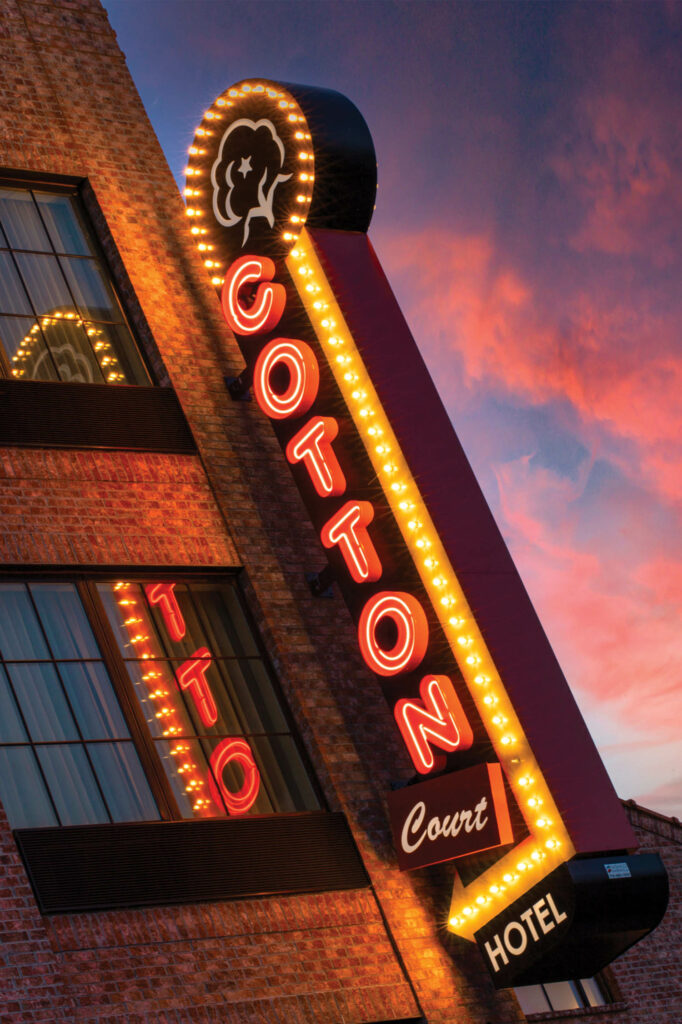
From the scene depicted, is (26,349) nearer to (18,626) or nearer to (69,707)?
(18,626)

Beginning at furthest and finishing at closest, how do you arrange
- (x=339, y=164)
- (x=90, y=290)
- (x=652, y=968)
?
(x=652, y=968) < (x=90, y=290) < (x=339, y=164)

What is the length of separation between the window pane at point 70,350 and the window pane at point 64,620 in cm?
270

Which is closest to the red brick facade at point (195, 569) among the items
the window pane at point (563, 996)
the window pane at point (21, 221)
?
the window pane at point (21, 221)

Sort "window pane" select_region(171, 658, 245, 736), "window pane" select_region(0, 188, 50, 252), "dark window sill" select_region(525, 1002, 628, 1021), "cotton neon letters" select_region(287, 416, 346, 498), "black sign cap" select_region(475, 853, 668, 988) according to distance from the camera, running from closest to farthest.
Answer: "black sign cap" select_region(475, 853, 668, 988) < "window pane" select_region(171, 658, 245, 736) < "cotton neon letters" select_region(287, 416, 346, 498) < "window pane" select_region(0, 188, 50, 252) < "dark window sill" select_region(525, 1002, 628, 1021)

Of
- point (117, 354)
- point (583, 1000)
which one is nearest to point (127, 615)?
point (117, 354)

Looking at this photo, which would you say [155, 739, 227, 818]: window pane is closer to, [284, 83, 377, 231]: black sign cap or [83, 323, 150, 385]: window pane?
[83, 323, 150, 385]: window pane

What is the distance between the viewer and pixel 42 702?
38.8 feet

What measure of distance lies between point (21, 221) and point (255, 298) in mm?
2979

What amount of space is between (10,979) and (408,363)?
22.8ft

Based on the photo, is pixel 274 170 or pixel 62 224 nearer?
pixel 274 170

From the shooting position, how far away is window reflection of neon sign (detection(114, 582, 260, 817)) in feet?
40.1

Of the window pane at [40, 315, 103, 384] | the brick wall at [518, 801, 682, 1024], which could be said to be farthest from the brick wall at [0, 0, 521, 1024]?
the brick wall at [518, 801, 682, 1024]

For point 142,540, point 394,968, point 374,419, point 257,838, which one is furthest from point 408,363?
point 394,968

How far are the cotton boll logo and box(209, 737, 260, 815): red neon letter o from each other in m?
5.60
